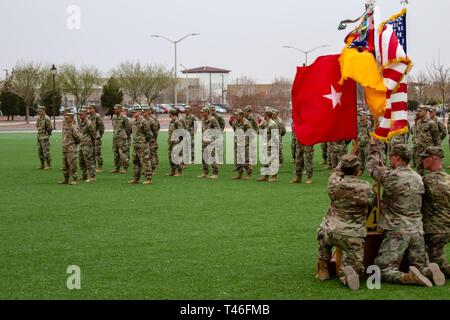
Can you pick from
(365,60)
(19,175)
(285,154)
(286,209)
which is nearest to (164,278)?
(365,60)

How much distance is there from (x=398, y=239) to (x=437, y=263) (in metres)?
0.71

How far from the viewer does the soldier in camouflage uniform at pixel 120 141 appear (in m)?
22.8

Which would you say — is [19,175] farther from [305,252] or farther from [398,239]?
[398,239]

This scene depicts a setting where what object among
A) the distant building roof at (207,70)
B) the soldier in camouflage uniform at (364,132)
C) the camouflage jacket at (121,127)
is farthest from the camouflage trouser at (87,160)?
the distant building roof at (207,70)

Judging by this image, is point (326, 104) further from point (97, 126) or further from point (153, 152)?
point (97, 126)

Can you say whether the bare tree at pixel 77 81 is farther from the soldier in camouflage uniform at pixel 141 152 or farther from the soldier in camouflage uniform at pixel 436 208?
the soldier in camouflage uniform at pixel 436 208

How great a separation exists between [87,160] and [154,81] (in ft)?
218

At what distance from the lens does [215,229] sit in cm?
1206

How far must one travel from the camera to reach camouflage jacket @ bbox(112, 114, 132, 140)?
23.0 m

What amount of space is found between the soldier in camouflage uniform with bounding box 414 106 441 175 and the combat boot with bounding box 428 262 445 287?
11878 millimetres

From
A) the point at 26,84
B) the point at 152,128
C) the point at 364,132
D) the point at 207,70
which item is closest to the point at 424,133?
the point at 364,132

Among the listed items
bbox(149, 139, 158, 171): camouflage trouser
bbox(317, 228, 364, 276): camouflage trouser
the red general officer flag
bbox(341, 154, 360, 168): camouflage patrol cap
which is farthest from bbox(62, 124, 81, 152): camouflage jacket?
bbox(341, 154, 360, 168): camouflage patrol cap

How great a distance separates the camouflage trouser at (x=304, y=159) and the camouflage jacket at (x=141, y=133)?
12.8ft

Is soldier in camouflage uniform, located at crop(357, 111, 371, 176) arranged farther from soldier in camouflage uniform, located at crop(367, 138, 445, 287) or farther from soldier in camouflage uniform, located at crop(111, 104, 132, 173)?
soldier in camouflage uniform, located at crop(367, 138, 445, 287)
